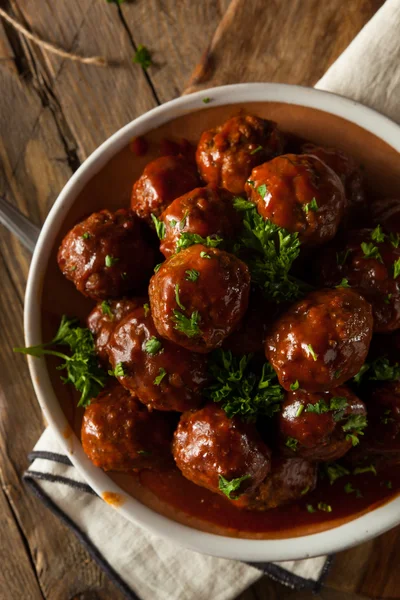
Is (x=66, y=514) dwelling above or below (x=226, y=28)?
below

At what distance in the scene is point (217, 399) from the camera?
2051 millimetres

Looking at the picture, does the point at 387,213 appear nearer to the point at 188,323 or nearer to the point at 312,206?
the point at 312,206

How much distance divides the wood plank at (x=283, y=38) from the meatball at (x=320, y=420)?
1.58 metres

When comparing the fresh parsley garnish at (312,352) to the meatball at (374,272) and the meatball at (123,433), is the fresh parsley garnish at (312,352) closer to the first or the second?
the meatball at (374,272)

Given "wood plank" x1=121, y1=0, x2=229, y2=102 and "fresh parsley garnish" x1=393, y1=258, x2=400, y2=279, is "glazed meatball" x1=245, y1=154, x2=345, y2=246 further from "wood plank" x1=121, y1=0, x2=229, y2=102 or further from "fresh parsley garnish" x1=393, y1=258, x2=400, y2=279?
"wood plank" x1=121, y1=0, x2=229, y2=102

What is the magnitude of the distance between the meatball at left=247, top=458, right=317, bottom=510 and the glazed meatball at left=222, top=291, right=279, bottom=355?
1.56 feet

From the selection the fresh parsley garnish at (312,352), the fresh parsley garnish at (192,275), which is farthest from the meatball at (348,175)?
the fresh parsley garnish at (192,275)

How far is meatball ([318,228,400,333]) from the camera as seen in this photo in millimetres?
2021

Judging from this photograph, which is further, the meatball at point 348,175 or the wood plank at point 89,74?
the wood plank at point 89,74

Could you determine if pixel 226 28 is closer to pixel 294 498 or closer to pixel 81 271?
pixel 81 271

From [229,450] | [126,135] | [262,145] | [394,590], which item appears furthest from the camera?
[394,590]

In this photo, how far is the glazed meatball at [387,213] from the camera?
2258 mm

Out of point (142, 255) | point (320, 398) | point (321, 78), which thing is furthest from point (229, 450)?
point (321, 78)

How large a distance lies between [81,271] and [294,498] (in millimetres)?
1184
